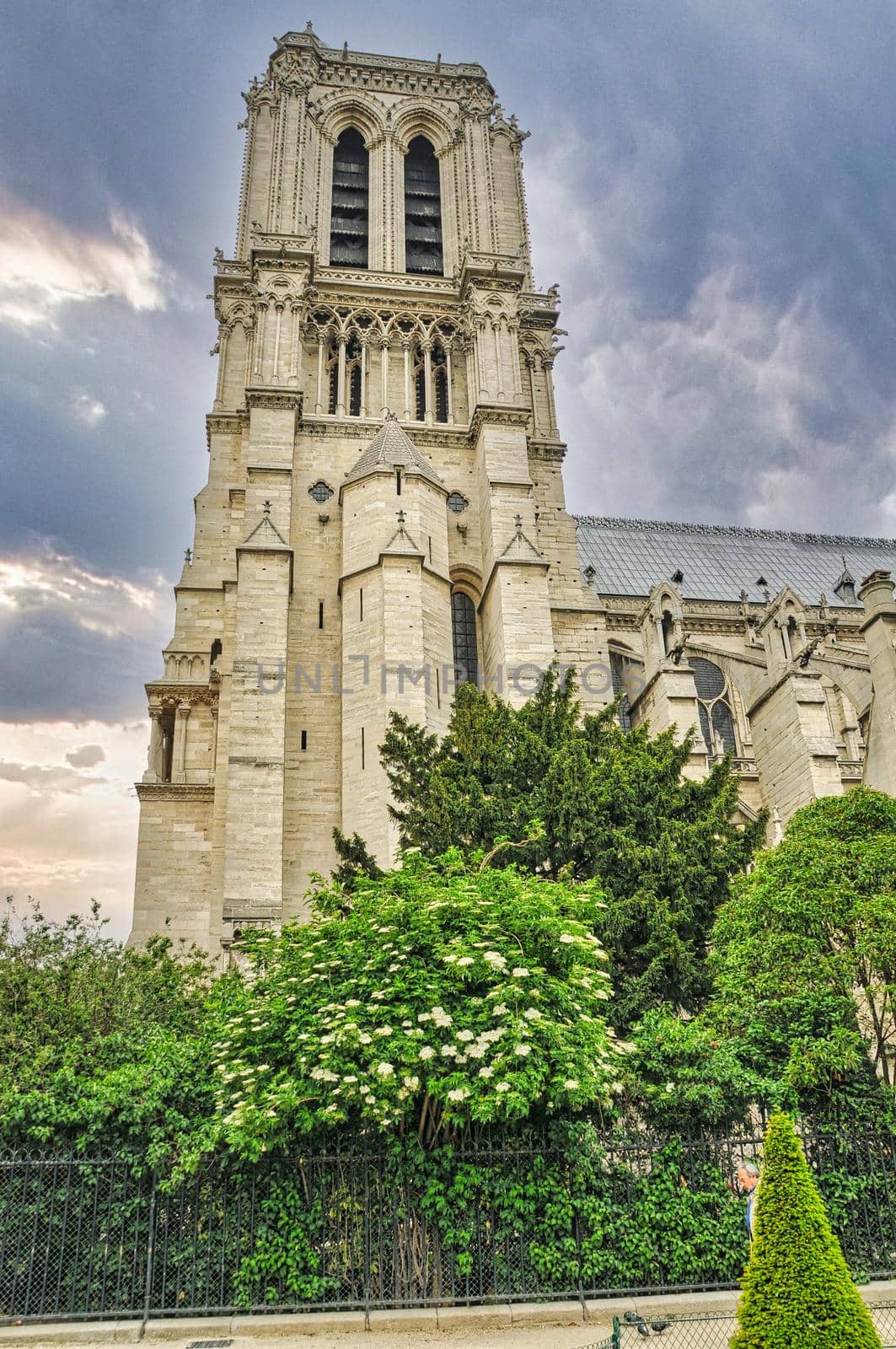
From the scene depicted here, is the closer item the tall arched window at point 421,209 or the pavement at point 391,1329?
the pavement at point 391,1329

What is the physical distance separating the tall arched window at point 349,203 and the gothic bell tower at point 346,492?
11cm

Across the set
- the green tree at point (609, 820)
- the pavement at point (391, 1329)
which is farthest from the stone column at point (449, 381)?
the pavement at point (391, 1329)

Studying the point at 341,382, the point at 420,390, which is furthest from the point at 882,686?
the point at 341,382

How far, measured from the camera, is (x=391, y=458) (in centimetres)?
2762

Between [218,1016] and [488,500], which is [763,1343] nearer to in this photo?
[218,1016]

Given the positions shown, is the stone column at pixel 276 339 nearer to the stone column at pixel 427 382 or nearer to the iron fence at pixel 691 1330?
the stone column at pixel 427 382

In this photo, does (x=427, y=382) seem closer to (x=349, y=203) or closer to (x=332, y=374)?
(x=332, y=374)

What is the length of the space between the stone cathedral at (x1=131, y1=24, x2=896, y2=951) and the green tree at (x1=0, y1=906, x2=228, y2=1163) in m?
6.89

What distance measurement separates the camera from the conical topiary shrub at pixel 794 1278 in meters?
6.82

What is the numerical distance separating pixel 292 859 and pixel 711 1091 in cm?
1459

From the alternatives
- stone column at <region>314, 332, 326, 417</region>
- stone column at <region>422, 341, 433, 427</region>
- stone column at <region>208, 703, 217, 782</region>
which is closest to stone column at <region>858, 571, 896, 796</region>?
stone column at <region>422, 341, 433, 427</region>

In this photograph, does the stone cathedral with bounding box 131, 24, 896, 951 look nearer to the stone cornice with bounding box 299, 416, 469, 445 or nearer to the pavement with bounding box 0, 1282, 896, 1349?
the stone cornice with bounding box 299, 416, 469, 445

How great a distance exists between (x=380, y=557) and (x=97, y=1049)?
52.6 ft

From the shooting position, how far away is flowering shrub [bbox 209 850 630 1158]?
984 centimetres
